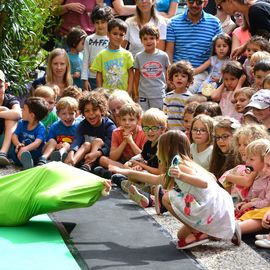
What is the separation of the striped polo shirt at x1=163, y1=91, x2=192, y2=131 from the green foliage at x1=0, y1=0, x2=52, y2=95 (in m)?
2.26

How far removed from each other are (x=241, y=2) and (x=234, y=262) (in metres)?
3.98

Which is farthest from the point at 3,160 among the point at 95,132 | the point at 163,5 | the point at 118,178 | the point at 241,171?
the point at 163,5

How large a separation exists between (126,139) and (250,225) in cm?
220

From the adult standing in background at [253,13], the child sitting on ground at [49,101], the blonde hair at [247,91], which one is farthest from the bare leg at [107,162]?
the adult standing in background at [253,13]

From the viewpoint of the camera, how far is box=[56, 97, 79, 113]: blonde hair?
26.8 ft

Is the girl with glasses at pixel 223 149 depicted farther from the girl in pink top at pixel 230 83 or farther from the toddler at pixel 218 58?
the toddler at pixel 218 58

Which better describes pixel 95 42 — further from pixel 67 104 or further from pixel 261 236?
pixel 261 236

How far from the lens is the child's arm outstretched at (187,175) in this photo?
17.0 feet

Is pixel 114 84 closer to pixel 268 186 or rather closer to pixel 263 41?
pixel 263 41

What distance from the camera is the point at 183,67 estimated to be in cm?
815

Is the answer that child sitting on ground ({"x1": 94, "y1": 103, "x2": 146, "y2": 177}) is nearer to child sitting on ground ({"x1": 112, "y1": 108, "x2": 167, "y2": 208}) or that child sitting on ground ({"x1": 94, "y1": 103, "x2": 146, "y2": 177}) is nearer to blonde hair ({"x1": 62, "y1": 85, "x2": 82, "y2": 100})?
child sitting on ground ({"x1": 112, "y1": 108, "x2": 167, "y2": 208})

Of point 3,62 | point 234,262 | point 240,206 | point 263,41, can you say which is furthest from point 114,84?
point 234,262

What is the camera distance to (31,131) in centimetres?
815

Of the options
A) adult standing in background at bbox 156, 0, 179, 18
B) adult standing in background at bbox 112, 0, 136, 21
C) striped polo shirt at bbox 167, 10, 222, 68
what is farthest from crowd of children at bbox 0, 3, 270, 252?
adult standing in background at bbox 156, 0, 179, 18
